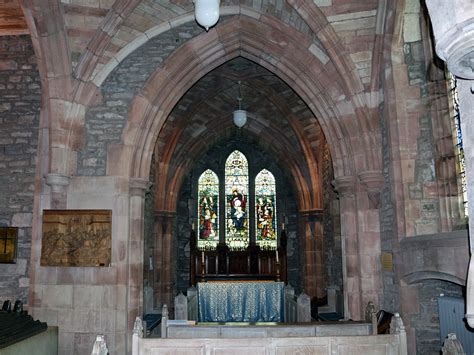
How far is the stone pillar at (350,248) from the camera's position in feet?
24.4

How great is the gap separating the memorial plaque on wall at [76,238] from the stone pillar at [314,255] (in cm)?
778

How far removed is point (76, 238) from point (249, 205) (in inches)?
376

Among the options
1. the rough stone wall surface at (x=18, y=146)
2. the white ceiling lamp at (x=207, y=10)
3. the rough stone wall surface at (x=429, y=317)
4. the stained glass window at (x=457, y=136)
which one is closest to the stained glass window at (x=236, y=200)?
the rough stone wall surface at (x=18, y=146)

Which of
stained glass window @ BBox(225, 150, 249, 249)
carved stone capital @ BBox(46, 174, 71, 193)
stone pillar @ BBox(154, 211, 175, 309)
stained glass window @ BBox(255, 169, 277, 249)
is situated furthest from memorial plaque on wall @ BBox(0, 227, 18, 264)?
stained glass window @ BBox(255, 169, 277, 249)

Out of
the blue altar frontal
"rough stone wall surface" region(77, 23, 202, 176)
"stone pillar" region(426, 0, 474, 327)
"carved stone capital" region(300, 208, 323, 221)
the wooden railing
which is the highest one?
"rough stone wall surface" region(77, 23, 202, 176)

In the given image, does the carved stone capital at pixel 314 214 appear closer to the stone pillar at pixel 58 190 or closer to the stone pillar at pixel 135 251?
the stone pillar at pixel 135 251

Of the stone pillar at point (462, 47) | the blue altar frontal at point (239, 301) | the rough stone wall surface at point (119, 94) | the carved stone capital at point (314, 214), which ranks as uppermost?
the rough stone wall surface at point (119, 94)

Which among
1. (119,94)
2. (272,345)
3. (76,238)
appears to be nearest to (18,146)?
(119,94)

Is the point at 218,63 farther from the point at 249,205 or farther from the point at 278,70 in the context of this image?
the point at 249,205

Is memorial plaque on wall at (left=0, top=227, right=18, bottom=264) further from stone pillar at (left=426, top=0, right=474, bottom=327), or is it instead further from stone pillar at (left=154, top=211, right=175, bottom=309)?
stone pillar at (left=426, top=0, right=474, bottom=327)

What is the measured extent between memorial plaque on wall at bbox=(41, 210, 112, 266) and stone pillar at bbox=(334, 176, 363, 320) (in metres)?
3.79

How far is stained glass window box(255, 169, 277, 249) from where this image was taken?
1612 cm

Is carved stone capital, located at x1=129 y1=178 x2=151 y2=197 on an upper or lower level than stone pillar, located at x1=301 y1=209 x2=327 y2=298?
upper

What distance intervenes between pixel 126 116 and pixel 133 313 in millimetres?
3202
